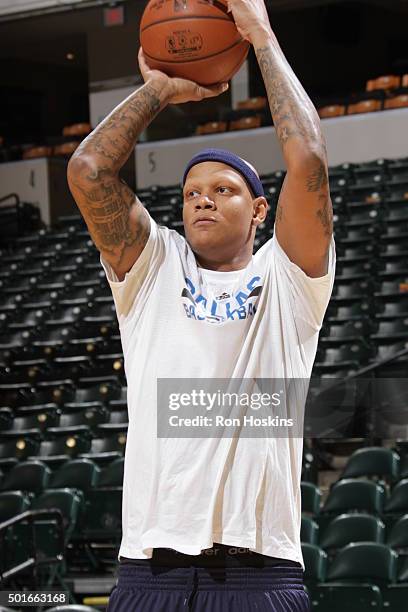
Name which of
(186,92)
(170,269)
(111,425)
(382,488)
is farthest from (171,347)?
(111,425)

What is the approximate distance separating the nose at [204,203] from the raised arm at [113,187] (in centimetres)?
12

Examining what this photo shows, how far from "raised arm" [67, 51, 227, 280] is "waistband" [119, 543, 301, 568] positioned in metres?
0.56

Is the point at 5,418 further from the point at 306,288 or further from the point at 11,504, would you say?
the point at 306,288

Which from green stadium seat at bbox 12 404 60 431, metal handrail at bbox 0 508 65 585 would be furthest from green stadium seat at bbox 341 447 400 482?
green stadium seat at bbox 12 404 60 431

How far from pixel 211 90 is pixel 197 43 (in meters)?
0.11

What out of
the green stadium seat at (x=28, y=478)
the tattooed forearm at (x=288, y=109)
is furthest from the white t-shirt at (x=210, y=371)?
the green stadium seat at (x=28, y=478)

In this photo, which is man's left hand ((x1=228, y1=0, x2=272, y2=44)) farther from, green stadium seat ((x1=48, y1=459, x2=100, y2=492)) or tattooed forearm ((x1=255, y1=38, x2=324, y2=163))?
green stadium seat ((x1=48, y1=459, x2=100, y2=492))

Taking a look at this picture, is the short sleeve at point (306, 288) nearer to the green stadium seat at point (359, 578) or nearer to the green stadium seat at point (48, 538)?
the green stadium seat at point (359, 578)

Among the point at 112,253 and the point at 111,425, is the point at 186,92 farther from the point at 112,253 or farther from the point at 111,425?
the point at 111,425

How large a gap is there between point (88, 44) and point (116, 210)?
61.7 feet

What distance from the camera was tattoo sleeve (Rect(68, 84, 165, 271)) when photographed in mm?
2121

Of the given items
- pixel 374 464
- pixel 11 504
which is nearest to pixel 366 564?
pixel 374 464

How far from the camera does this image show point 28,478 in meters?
7.53

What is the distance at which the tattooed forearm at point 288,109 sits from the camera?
2.07 meters
